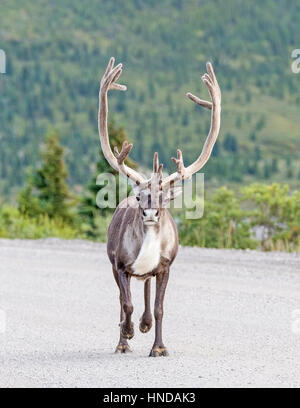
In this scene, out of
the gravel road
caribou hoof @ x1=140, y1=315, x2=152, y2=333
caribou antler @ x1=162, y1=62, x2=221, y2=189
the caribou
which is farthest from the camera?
caribou hoof @ x1=140, y1=315, x2=152, y2=333

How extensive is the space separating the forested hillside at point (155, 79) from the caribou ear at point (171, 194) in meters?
65.3

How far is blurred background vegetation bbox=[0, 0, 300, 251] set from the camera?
82000 mm

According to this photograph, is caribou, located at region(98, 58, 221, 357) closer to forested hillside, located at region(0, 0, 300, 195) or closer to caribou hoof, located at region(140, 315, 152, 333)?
caribou hoof, located at region(140, 315, 152, 333)

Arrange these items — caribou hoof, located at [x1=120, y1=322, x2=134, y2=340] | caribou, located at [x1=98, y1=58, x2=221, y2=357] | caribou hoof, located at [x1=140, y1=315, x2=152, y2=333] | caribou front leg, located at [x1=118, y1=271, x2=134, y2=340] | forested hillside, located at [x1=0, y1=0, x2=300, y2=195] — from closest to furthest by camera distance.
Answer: caribou, located at [x1=98, y1=58, x2=221, y2=357]
caribou front leg, located at [x1=118, y1=271, x2=134, y2=340]
caribou hoof, located at [x1=120, y1=322, x2=134, y2=340]
caribou hoof, located at [x1=140, y1=315, x2=152, y2=333]
forested hillside, located at [x1=0, y1=0, x2=300, y2=195]

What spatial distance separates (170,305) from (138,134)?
78898 millimetres

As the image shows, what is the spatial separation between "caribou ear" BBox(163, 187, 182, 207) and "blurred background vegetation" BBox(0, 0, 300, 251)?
37.2 m

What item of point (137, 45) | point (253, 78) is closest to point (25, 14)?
point (137, 45)

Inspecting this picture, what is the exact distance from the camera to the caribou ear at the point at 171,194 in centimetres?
810

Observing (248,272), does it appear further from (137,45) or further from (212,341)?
(137,45)

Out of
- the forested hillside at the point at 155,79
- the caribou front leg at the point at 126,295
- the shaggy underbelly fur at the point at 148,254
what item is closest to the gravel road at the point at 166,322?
the caribou front leg at the point at 126,295

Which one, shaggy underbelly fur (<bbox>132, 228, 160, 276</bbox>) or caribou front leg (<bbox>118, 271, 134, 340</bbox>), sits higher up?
shaggy underbelly fur (<bbox>132, 228, 160, 276</bbox>)

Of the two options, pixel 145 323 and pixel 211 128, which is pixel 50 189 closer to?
pixel 211 128

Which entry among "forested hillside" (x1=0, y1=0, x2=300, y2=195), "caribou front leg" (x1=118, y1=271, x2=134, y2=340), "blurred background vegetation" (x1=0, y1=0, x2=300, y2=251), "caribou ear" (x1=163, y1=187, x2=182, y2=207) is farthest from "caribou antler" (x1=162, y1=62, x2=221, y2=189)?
"forested hillside" (x1=0, y1=0, x2=300, y2=195)
